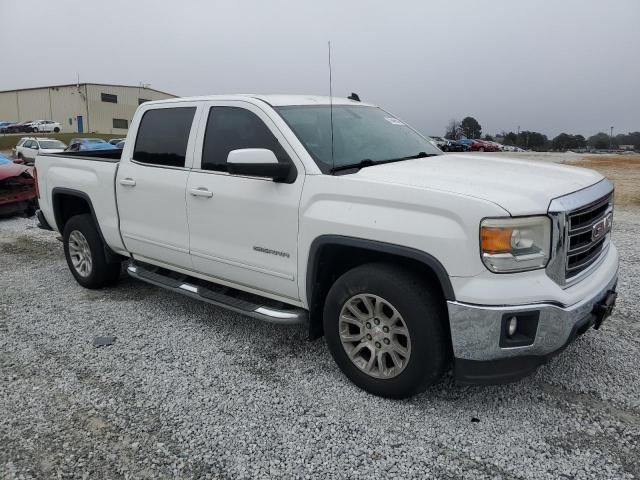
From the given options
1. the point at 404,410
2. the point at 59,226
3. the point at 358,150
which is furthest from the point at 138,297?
the point at 404,410

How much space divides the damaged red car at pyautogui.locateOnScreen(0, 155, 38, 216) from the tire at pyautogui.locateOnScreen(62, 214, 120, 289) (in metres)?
5.22

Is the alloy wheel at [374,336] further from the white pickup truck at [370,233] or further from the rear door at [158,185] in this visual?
the rear door at [158,185]

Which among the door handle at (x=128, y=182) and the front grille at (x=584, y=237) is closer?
the front grille at (x=584, y=237)

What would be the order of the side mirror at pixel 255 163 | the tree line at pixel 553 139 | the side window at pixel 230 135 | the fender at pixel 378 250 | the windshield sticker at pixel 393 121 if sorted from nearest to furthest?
the fender at pixel 378 250, the side mirror at pixel 255 163, the side window at pixel 230 135, the windshield sticker at pixel 393 121, the tree line at pixel 553 139

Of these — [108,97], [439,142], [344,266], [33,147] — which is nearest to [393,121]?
[344,266]

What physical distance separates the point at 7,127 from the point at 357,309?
221 ft

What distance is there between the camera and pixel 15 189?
34.3 feet

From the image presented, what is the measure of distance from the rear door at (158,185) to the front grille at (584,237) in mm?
2775

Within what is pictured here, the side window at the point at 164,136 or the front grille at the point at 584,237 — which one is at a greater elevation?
the side window at the point at 164,136

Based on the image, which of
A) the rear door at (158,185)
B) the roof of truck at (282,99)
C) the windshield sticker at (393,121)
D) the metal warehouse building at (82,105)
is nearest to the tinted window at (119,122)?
the metal warehouse building at (82,105)

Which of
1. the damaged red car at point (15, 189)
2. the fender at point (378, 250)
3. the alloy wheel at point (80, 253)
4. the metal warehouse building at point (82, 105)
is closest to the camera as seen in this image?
the fender at point (378, 250)

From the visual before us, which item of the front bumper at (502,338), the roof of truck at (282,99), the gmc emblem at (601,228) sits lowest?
the front bumper at (502,338)

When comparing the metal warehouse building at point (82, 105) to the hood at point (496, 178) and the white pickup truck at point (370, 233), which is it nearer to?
the white pickup truck at point (370, 233)

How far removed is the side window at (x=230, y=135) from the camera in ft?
12.7
